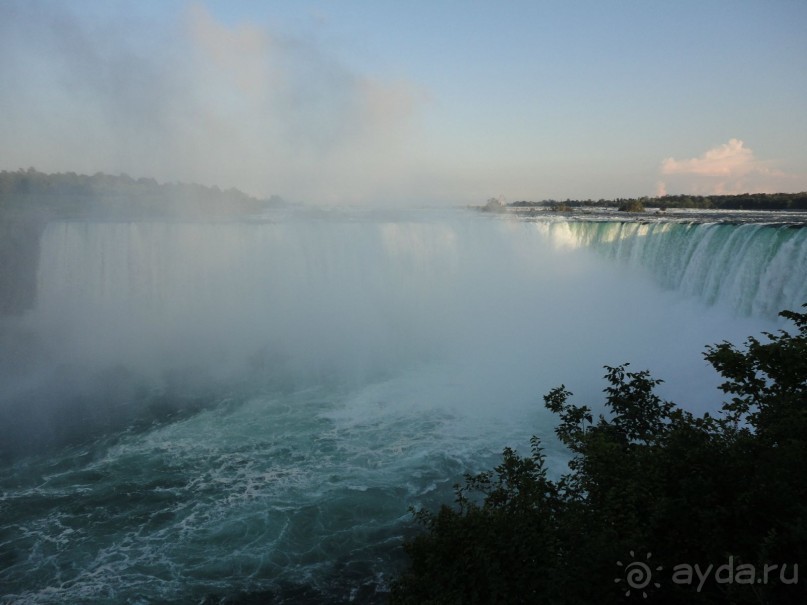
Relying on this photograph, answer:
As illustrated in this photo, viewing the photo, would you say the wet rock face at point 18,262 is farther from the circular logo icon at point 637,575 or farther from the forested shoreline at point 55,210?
the circular logo icon at point 637,575

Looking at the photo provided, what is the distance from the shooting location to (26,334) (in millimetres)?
24234

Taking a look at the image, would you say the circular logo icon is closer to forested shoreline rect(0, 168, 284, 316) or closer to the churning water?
the churning water

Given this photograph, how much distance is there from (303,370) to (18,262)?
1869 cm

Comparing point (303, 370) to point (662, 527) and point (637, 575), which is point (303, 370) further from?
point (637, 575)

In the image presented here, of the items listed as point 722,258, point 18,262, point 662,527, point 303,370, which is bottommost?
point 303,370

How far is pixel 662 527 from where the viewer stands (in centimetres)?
506

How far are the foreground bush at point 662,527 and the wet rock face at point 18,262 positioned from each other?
28.8 metres

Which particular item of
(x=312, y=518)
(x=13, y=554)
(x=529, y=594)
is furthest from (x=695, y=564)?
(x=13, y=554)

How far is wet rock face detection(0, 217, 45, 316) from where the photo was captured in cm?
2645

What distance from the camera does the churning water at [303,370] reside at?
10.6 meters

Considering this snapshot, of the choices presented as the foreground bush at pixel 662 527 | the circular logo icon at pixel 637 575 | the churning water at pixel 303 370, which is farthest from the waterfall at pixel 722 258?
the circular logo icon at pixel 637 575

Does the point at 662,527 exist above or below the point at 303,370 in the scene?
above

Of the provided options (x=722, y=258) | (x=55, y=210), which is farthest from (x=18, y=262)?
(x=722, y=258)

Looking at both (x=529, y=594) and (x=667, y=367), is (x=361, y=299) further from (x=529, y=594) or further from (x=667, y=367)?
(x=529, y=594)
